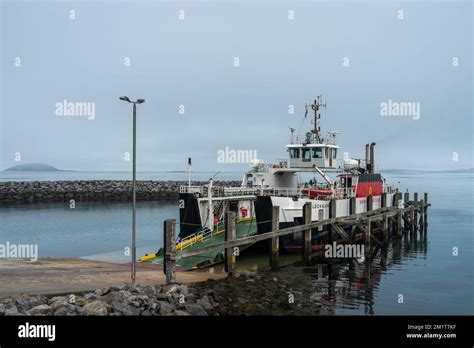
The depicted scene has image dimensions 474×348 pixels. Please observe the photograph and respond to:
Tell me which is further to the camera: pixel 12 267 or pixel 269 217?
pixel 269 217

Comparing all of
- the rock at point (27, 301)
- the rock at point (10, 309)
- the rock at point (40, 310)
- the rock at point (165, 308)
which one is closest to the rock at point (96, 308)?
the rock at point (40, 310)

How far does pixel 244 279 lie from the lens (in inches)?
744

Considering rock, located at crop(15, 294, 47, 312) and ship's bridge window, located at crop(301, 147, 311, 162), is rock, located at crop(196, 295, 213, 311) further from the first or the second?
ship's bridge window, located at crop(301, 147, 311, 162)

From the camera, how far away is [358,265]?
2623cm

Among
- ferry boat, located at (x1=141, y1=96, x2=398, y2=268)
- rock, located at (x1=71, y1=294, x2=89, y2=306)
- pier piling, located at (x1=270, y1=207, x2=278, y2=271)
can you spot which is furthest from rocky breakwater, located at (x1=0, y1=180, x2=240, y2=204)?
rock, located at (x1=71, y1=294, x2=89, y2=306)

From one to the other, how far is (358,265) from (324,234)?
2.77 metres

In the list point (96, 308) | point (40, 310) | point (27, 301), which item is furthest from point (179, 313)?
point (27, 301)

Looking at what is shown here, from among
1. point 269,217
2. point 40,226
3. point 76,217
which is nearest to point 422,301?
point 269,217

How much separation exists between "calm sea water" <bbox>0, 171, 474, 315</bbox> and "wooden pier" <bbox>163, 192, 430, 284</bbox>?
1360 millimetres

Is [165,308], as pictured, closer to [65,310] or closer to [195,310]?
[195,310]

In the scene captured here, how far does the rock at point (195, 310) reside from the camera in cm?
1333

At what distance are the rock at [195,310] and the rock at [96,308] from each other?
2.34 meters
